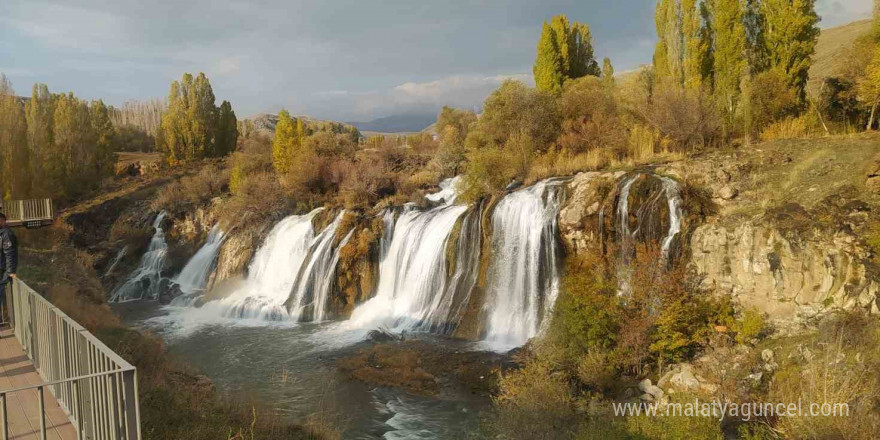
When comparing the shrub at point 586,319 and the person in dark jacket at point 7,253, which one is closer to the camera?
the person in dark jacket at point 7,253

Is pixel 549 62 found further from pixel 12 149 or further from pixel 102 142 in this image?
pixel 102 142

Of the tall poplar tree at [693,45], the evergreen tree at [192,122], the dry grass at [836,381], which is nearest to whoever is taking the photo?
the dry grass at [836,381]

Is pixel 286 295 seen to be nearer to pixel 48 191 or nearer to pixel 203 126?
pixel 48 191

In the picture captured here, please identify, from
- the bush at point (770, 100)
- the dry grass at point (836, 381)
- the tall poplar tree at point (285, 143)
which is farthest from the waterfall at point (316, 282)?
the bush at point (770, 100)

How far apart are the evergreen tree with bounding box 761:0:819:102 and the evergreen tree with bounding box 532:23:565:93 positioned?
1179 centimetres

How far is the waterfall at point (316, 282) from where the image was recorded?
62.4 feet

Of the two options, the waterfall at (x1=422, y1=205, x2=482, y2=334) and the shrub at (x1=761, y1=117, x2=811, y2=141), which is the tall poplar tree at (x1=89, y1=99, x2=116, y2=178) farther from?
the shrub at (x1=761, y1=117, x2=811, y2=141)

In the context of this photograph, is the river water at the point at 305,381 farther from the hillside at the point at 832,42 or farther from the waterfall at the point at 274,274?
the hillside at the point at 832,42

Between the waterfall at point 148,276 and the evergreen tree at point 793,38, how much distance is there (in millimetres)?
28360

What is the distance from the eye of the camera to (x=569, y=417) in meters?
9.34

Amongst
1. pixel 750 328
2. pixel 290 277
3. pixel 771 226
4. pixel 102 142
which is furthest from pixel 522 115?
pixel 102 142

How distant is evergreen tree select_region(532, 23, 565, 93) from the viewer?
30344mm

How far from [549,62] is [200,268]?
2215cm

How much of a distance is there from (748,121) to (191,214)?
2841cm
